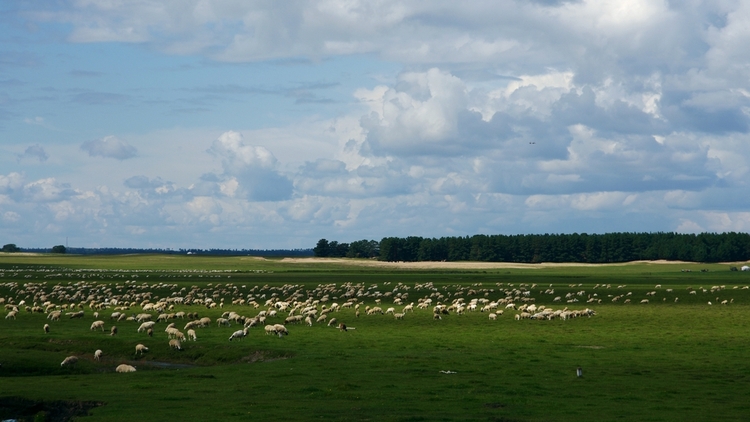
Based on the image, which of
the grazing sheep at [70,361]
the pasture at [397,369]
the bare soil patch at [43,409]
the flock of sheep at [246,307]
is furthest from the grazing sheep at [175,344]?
the bare soil patch at [43,409]

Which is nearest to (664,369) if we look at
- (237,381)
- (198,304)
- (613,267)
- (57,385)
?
(237,381)

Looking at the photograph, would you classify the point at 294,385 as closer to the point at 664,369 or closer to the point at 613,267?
the point at 664,369

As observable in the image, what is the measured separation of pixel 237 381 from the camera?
87.9ft

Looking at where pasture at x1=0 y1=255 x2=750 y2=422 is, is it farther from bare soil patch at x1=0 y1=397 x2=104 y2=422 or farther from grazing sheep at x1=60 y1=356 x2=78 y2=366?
grazing sheep at x1=60 y1=356 x2=78 y2=366

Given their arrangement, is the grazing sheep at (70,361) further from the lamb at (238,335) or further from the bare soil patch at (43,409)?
the bare soil patch at (43,409)

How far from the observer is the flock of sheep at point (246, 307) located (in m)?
44.2

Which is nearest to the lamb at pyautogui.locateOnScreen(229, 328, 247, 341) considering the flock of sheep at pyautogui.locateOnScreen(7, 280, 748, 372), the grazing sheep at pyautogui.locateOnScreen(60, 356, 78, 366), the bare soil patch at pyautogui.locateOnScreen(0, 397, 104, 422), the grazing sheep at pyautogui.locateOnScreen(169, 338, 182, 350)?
the flock of sheep at pyautogui.locateOnScreen(7, 280, 748, 372)

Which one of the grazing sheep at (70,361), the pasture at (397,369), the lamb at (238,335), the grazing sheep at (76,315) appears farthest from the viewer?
the grazing sheep at (76,315)

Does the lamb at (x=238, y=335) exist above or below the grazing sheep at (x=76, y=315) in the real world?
above

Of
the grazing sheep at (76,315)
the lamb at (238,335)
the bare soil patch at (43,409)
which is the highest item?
the lamb at (238,335)

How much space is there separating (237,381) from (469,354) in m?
10.7

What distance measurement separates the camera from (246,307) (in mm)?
59688

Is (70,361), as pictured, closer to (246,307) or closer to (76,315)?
(76,315)

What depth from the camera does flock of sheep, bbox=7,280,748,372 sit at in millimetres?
44219
